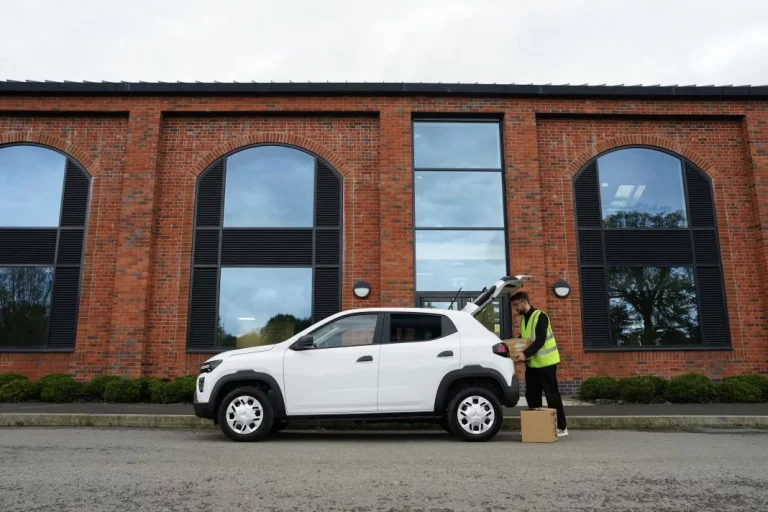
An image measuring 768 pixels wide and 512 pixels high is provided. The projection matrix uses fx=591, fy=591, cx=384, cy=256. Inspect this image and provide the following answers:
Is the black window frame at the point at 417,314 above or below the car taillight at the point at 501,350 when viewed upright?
above

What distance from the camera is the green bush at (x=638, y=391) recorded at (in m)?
10.8

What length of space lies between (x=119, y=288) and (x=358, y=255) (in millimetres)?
5084

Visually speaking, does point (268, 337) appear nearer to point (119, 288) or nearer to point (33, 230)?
point (119, 288)

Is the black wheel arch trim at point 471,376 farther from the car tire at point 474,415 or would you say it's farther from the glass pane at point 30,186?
the glass pane at point 30,186

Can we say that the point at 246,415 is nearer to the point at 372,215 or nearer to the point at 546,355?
the point at 546,355

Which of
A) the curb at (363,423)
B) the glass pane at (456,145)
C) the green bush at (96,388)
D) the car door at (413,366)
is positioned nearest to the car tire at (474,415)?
the car door at (413,366)

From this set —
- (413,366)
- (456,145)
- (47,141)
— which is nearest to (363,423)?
(413,366)

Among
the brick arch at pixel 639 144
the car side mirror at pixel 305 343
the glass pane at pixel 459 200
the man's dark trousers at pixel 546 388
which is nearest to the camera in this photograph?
the car side mirror at pixel 305 343

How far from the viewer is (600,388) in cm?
1151

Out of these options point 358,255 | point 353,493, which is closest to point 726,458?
point 353,493

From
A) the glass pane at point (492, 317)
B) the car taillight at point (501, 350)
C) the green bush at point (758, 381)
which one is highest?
the glass pane at point (492, 317)

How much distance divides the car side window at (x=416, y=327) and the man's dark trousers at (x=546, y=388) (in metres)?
1.31

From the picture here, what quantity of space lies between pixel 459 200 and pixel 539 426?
713cm

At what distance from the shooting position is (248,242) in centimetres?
1320
